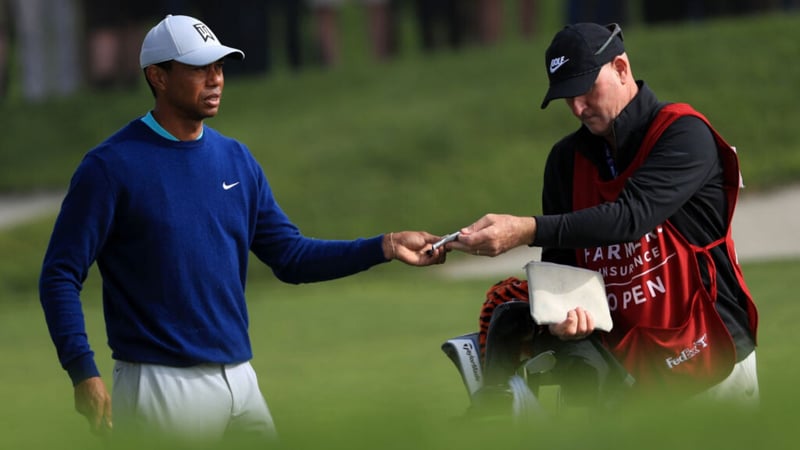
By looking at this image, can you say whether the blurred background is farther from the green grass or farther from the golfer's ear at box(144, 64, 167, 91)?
the golfer's ear at box(144, 64, 167, 91)

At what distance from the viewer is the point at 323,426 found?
10.3 feet

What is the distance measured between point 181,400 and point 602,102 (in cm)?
175

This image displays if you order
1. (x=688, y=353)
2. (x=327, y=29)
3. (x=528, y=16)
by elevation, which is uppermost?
(x=688, y=353)

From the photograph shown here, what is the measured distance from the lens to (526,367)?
13.6 ft

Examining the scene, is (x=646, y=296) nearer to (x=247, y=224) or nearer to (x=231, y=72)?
(x=247, y=224)

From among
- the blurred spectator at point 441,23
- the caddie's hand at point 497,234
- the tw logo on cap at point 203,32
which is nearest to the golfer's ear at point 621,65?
the caddie's hand at point 497,234

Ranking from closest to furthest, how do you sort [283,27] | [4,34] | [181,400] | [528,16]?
[181,400]
[528,16]
[283,27]
[4,34]

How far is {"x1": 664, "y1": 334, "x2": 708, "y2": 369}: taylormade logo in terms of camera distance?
4113 millimetres

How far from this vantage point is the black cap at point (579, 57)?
4.21 m

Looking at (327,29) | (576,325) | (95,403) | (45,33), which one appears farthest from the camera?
(45,33)

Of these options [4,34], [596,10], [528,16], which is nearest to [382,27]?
[528,16]

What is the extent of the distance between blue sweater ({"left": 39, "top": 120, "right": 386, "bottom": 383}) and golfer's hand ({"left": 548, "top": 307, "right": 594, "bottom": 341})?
1247 mm

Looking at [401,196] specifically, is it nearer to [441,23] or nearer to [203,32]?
[441,23]

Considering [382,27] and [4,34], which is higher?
[382,27]
